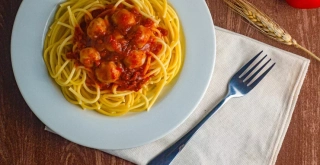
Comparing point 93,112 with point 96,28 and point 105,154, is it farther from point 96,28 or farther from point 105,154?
point 96,28

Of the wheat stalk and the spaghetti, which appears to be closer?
the spaghetti

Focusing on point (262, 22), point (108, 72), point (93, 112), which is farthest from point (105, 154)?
point (262, 22)

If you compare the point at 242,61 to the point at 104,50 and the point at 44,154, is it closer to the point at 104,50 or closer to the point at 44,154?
the point at 104,50

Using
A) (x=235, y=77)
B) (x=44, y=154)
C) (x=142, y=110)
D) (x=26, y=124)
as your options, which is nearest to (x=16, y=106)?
(x=26, y=124)

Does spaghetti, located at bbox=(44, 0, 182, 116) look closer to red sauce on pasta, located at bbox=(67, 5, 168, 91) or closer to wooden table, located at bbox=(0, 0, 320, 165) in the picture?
red sauce on pasta, located at bbox=(67, 5, 168, 91)

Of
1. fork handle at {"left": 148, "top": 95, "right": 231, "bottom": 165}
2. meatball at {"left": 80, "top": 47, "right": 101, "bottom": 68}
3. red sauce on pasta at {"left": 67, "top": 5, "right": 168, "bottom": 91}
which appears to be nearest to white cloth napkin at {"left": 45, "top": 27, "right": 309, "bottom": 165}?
fork handle at {"left": 148, "top": 95, "right": 231, "bottom": 165}

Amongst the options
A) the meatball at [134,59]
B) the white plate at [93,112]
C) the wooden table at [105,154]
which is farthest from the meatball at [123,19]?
the wooden table at [105,154]
